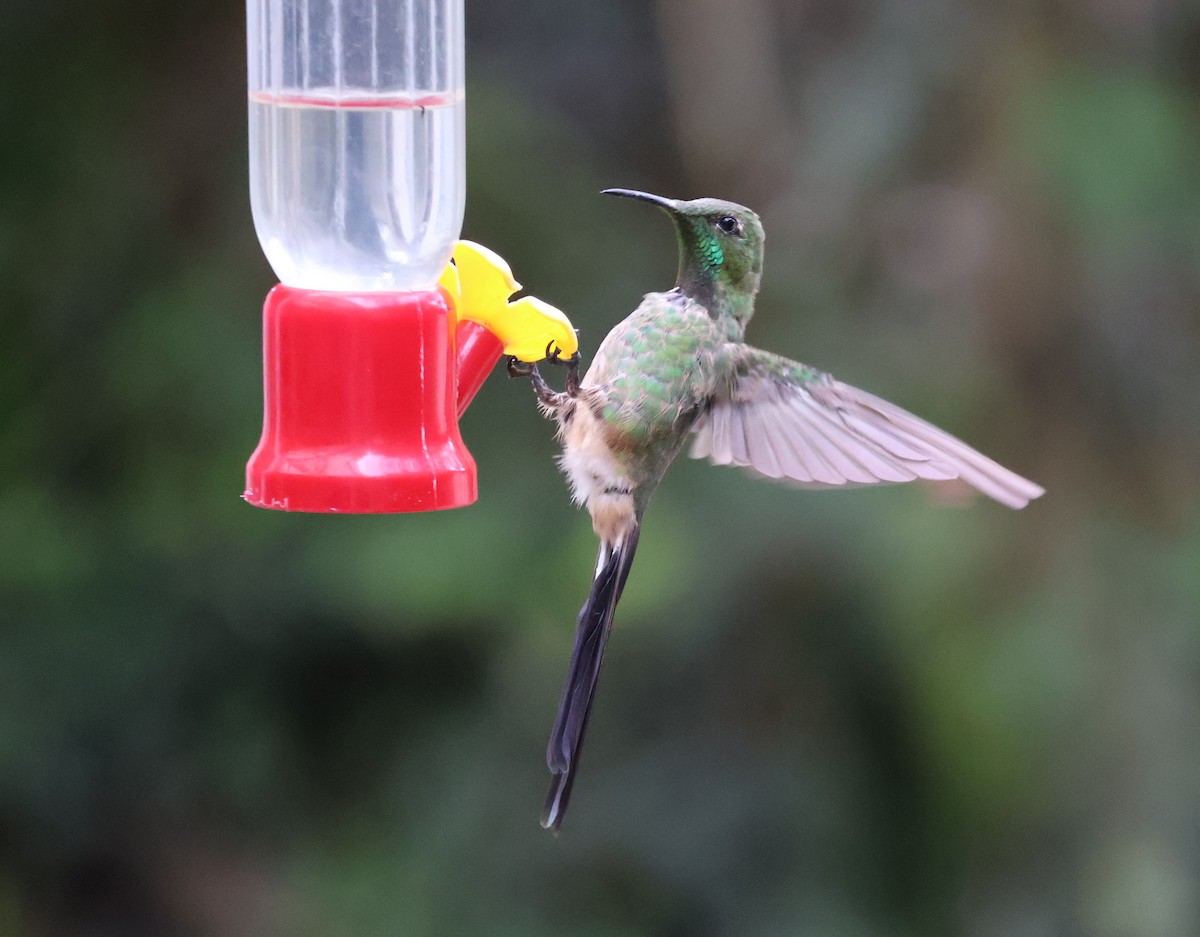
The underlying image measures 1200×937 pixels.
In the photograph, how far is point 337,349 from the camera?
2229 mm

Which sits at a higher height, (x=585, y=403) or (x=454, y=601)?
(x=585, y=403)

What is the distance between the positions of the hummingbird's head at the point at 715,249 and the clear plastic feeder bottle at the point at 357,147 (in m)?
0.56

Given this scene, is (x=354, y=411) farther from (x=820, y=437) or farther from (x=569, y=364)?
(x=820, y=437)

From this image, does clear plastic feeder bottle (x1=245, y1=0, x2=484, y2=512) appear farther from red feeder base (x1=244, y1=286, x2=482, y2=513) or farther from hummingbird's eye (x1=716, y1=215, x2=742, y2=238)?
hummingbird's eye (x1=716, y1=215, x2=742, y2=238)

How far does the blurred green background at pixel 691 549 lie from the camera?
13.9 feet

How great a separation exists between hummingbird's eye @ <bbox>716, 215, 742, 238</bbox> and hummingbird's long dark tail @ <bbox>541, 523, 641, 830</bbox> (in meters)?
0.61

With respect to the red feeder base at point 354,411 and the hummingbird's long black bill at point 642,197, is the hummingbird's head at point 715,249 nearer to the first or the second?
the hummingbird's long black bill at point 642,197

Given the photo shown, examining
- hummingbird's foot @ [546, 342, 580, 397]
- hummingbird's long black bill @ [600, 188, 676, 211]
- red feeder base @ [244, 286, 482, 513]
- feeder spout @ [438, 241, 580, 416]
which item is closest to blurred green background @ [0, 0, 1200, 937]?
hummingbird's foot @ [546, 342, 580, 397]

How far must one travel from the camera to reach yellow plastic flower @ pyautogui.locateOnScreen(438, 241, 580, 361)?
2.47 meters

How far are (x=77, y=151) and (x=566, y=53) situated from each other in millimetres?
1556

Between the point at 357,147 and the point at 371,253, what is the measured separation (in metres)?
0.17

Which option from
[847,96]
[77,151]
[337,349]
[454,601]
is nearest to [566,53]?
[847,96]

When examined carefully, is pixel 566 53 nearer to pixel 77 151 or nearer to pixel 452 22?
pixel 77 151

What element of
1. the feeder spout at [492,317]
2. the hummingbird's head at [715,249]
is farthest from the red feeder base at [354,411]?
the hummingbird's head at [715,249]
